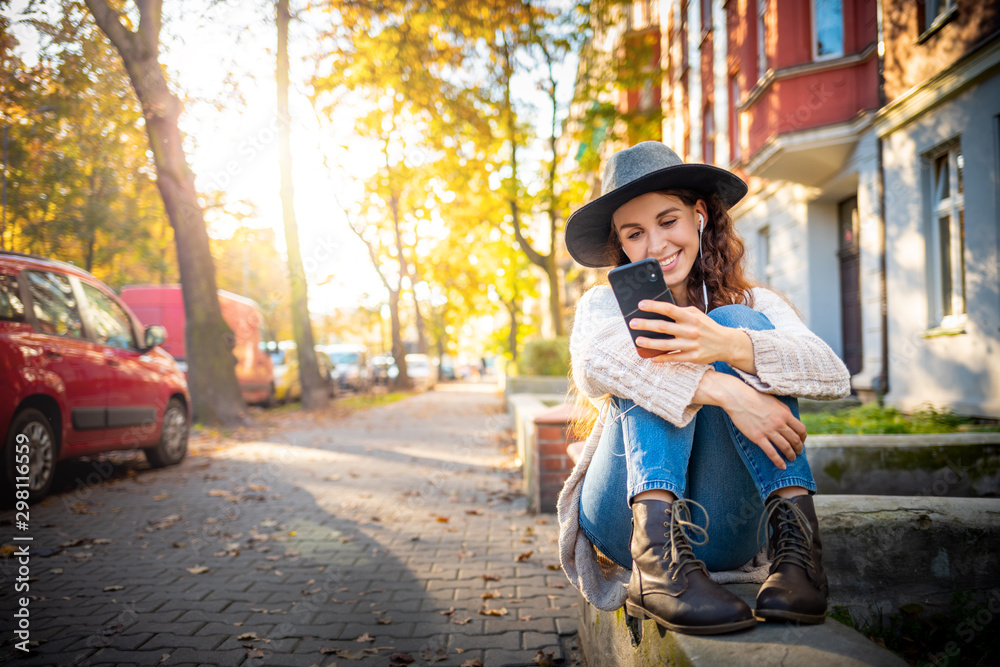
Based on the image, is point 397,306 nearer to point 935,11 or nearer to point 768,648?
point 935,11

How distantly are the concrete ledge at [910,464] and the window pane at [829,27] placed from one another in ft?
29.1

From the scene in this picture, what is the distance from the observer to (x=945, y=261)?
7.92m

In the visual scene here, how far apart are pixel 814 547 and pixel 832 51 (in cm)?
1116

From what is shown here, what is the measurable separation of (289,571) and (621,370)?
2866mm

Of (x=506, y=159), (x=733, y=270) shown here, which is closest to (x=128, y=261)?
(x=506, y=159)

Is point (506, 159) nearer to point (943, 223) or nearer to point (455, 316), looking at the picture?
point (943, 223)

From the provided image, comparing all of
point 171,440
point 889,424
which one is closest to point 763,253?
point 889,424

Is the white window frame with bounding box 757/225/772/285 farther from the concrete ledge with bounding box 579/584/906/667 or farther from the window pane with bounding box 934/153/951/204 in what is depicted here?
the concrete ledge with bounding box 579/584/906/667

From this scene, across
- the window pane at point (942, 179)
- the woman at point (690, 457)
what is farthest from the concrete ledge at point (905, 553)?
the window pane at point (942, 179)

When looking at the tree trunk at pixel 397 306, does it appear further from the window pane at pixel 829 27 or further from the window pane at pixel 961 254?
the window pane at pixel 961 254

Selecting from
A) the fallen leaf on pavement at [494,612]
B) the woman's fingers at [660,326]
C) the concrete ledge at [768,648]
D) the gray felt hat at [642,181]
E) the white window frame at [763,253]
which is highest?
the white window frame at [763,253]

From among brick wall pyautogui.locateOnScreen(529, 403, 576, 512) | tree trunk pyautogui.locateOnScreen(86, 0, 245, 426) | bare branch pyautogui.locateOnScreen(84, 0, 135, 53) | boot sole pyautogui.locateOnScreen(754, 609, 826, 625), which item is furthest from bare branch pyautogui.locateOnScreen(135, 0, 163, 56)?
boot sole pyautogui.locateOnScreen(754, 609, 826, 625)

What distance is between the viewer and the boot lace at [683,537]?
167 cm

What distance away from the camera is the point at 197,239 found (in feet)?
36.7
